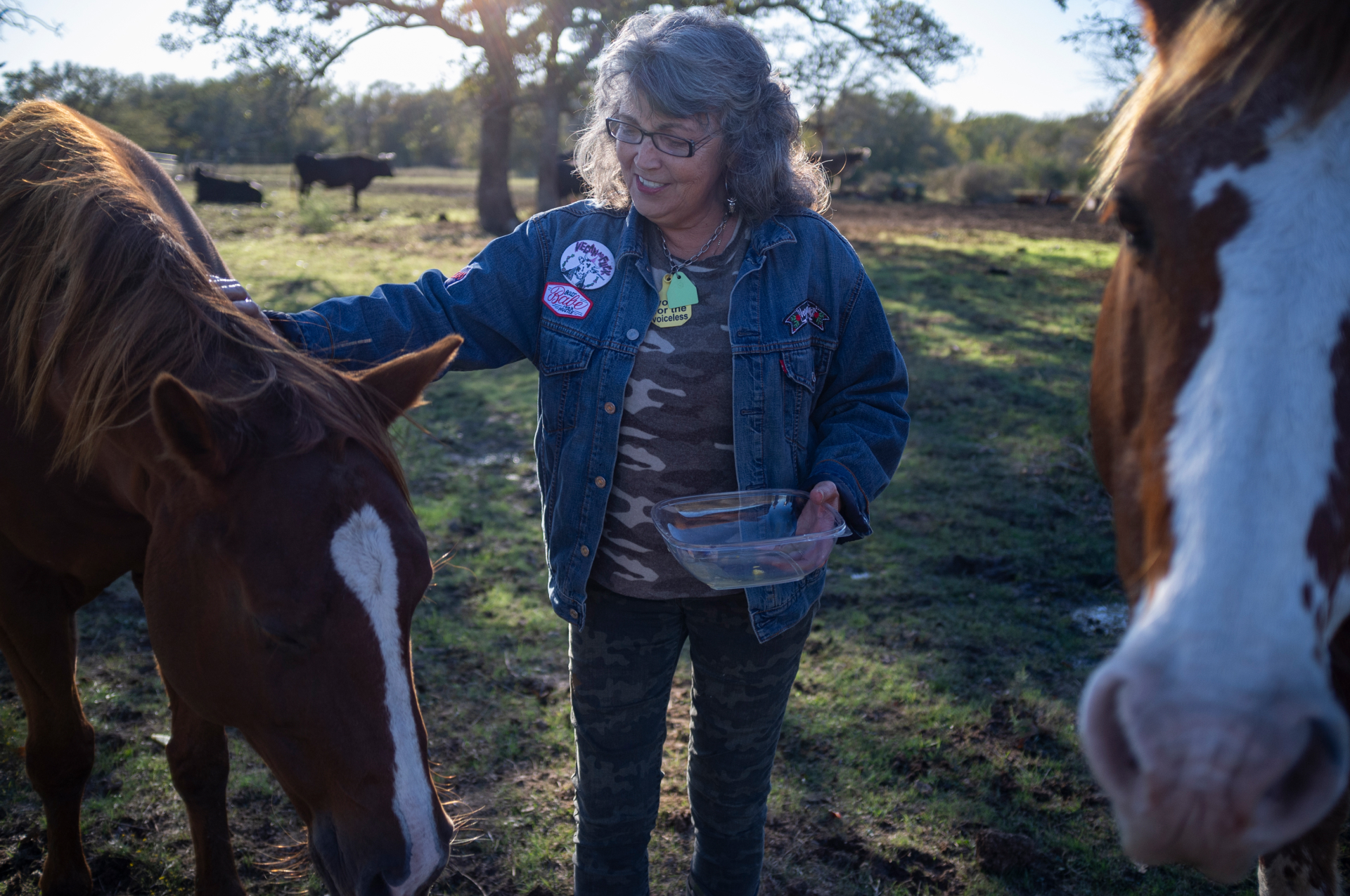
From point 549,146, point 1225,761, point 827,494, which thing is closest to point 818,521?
point 827,494

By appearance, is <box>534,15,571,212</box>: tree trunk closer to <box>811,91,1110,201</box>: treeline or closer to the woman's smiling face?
<box>811,91,1110,201</box>: treeline

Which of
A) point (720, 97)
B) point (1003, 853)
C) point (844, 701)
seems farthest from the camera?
point (844, 701)

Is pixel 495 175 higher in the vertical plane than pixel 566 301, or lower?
higher

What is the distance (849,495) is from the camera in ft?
5.71

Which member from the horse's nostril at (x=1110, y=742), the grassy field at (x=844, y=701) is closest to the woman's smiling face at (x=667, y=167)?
the horse's nostril at (x=1110, y=742)

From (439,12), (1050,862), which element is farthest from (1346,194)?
(439,12)

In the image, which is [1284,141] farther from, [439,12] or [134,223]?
[439,12]

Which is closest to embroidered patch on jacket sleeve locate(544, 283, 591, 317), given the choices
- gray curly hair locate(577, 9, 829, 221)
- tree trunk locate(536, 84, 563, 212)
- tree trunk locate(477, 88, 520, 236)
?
gray curly hair locate(577, 9, 829, 221)

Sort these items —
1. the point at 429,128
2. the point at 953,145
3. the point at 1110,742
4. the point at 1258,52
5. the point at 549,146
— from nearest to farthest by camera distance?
1. the point at 1110,742
2. the point at 1258,52
3. the point at 429,128
4. the point at 549,146
5. the point at 953,145

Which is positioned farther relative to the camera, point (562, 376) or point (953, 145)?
point (953, 145)

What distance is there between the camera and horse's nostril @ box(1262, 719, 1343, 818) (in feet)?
2.52

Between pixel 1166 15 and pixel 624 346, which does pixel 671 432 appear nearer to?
pixel 624 346

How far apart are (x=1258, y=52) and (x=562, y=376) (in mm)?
1341

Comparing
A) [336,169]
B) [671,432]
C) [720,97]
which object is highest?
[336,169]
